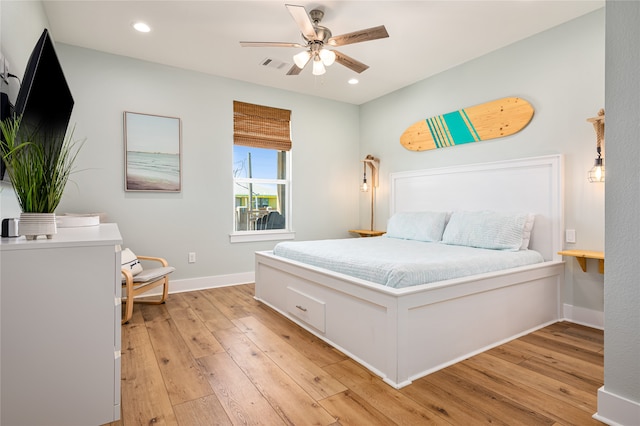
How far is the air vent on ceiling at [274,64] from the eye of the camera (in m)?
3.74

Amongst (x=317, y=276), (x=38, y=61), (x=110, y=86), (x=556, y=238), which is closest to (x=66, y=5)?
(x=110, y=86)

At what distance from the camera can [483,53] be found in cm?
356

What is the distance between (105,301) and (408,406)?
1.50m

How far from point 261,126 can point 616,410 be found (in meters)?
4.20

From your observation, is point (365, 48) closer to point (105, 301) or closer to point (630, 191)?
point (630, 191)

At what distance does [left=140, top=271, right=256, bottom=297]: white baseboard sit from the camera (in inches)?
154

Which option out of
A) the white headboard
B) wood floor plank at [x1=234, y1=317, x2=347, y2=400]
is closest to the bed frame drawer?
wood floor plank at [x1=234, y1=317, x2=347, y2=400]

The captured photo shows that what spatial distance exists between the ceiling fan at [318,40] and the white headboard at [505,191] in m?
1.69

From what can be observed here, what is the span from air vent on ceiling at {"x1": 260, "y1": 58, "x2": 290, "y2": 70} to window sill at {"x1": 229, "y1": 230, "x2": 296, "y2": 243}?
2.06 m

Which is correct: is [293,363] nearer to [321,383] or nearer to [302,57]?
[321,383]

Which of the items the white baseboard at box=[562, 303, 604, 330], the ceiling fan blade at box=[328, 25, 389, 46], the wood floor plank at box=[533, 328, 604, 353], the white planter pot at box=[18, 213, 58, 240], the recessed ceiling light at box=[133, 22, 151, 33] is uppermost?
the recessed ceiling light at box=[133, 22, 151, 33]

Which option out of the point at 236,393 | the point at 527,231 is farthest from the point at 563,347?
the point at 236,393

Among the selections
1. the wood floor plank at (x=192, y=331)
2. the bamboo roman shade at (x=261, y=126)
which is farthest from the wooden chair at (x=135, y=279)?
the bamboo roman shade at (x=261, y=126)

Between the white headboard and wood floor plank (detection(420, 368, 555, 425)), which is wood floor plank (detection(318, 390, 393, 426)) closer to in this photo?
wood floor plank (detection(420, 368, 555, 425))
